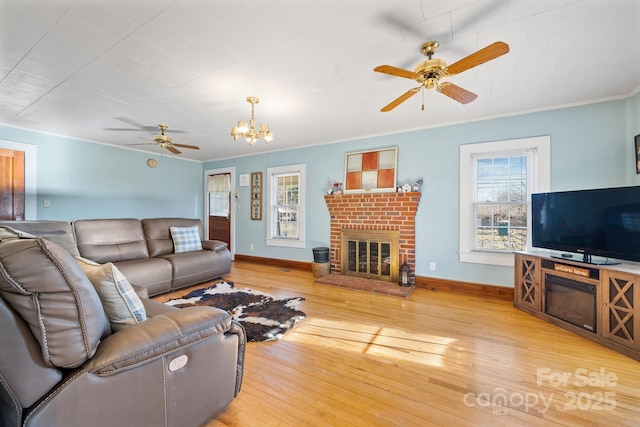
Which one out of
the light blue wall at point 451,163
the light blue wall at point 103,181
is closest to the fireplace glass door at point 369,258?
the light blue wall at point 451,163

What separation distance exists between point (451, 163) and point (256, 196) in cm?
376

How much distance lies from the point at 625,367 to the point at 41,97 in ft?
19.3

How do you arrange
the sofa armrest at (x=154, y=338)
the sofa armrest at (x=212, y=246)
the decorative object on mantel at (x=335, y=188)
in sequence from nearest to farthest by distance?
1. the sofa armrest at (x=154, y=338)
2. the sofa armrest at (x=212, y=246)
3. the decorative object on mantel at (x=335, y=188)

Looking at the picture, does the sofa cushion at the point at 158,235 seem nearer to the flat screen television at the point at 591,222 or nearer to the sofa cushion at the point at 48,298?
the sofa cushion at the point at 48,298

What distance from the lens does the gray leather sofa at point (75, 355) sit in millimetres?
835

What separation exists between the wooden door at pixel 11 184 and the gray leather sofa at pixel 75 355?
4141mm

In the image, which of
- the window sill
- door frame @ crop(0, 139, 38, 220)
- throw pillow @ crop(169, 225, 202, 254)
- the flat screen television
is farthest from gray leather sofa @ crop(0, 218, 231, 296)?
the flat screen television

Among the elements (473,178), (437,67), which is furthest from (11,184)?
(473,178)

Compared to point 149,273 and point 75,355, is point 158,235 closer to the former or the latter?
point 149,273

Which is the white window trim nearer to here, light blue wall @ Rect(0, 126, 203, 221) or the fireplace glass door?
the fireplace glass door

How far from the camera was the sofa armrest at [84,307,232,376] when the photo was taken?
0.96 m

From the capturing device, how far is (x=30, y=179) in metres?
3.96

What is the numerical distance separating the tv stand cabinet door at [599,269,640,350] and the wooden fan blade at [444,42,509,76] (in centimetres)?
200

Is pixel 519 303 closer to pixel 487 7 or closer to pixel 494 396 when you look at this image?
pixel 494 396
